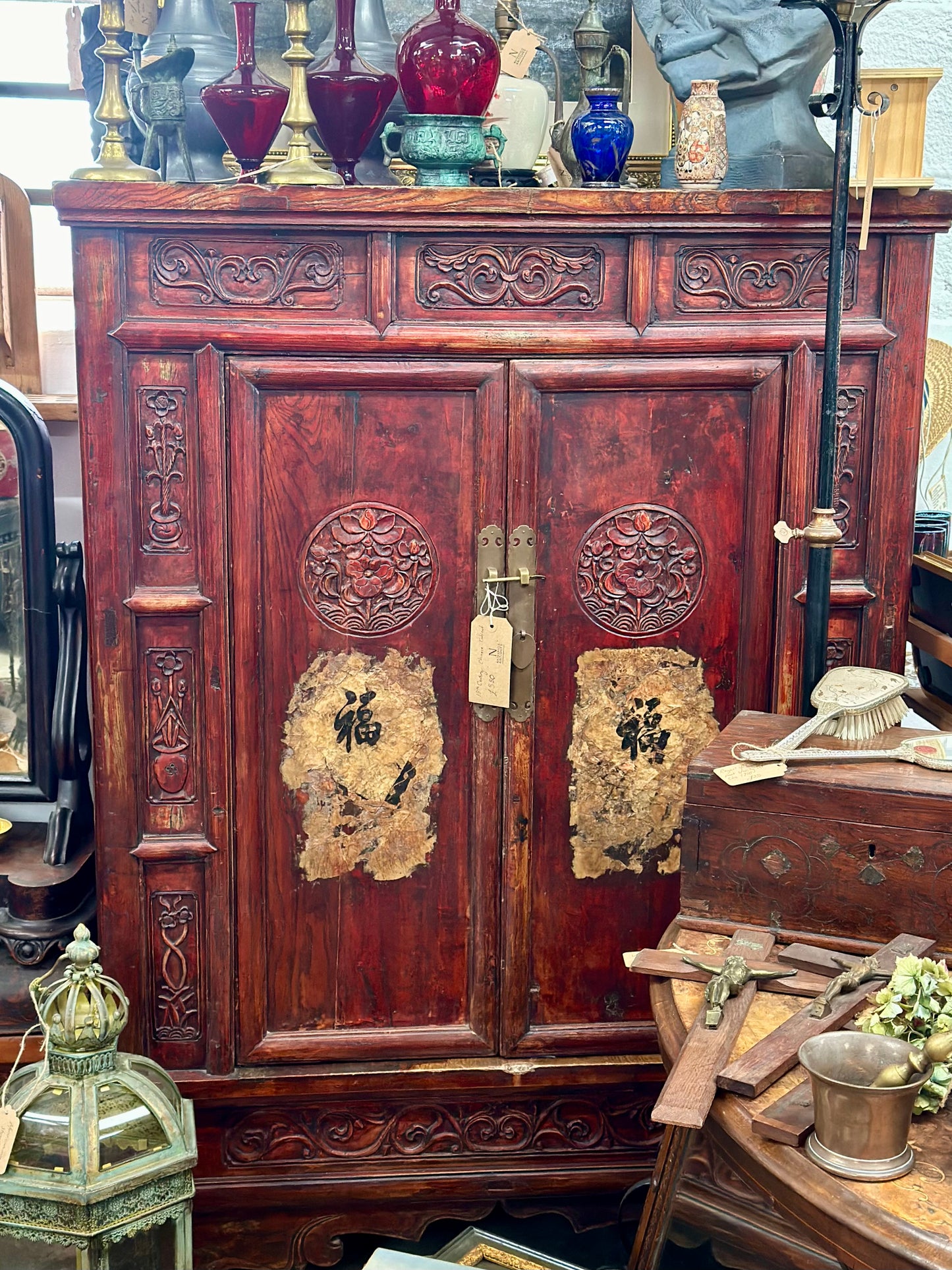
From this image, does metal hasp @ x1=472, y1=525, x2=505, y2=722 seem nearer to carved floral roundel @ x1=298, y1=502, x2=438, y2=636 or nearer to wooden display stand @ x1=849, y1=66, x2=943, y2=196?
carved floral roundel @ x1=298, y1=502, x2=438, y2=636

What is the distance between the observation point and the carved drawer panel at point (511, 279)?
227 cm

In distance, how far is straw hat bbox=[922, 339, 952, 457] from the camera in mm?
3174

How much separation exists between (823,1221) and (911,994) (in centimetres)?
29

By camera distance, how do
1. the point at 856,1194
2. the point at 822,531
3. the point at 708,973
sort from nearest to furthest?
the point at 856,1194 < the point at 708,973 < the point at 822,531

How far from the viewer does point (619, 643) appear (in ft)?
8.05

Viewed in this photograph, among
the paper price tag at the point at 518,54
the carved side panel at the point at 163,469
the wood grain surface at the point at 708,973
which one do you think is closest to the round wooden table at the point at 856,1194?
the wood grain surface at the point at 708,973

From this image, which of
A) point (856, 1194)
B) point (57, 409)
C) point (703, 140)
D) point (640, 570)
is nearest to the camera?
point (856, 1194)

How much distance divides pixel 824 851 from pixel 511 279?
1.11m

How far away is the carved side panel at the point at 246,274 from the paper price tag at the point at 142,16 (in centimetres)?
60

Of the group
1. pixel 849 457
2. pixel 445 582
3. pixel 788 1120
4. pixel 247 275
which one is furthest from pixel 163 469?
pixel 788 1120

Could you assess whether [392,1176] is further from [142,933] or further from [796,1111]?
[796,1111]

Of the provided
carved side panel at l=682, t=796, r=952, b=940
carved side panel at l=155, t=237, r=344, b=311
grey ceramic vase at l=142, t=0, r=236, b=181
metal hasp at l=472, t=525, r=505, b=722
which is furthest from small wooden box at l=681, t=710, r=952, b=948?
grey ceramic vase at l=142, t=0, r=236, b=181

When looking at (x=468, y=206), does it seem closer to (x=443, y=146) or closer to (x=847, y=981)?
(x=443, y=146)

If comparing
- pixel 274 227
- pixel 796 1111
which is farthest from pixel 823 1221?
pixel 274 227
